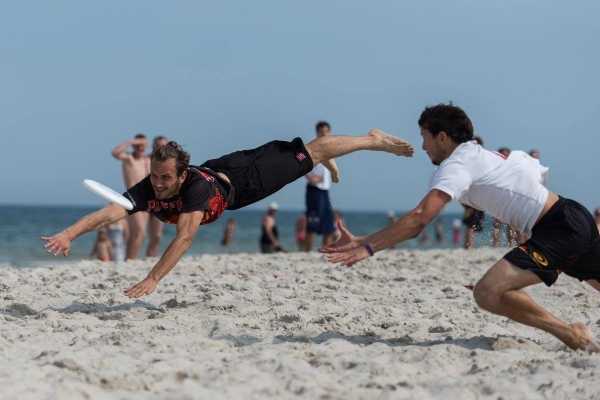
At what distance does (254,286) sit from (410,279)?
1941 mm

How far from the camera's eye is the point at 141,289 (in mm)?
5387

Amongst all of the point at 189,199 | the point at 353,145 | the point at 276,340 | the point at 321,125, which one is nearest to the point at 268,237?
the point at 321,125

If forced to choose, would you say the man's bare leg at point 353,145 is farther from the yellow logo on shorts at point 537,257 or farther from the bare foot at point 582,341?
the bare foot at point 582,341

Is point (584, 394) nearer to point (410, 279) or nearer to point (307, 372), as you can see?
point (307, 372)

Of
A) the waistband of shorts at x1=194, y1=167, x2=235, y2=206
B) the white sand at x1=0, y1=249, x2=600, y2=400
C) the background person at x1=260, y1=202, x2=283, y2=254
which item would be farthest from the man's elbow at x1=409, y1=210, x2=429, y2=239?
the background person at x1=260, y1=202, x2=283, y2=254

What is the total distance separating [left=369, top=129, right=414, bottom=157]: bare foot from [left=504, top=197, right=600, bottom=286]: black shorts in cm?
241

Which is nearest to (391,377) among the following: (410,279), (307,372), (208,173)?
(307,372)

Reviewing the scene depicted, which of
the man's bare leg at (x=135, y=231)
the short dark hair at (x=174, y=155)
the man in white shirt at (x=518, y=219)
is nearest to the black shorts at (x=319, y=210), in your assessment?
the man's bare leg at (x=135, y=231)

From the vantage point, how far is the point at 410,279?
8609 millimetres

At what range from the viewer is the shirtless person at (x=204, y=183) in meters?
5.65

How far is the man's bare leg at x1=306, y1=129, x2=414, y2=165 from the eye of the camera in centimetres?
702

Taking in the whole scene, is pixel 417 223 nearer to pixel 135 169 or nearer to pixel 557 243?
pixel 557 243

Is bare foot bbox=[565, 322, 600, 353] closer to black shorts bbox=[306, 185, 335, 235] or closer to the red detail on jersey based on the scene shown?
the red detail on jersey

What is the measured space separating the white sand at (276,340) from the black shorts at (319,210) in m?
3.96
